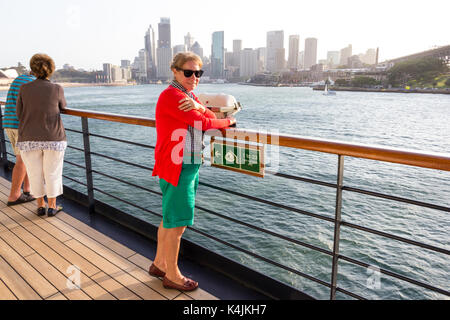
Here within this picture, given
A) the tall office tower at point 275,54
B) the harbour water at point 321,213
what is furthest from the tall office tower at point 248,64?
the harbour water at point 321,213

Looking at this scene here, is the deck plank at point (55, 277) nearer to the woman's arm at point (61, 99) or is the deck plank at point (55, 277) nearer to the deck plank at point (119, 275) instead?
the deck plank at point (119, 275)

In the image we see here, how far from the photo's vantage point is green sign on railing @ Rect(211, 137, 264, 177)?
1557mm

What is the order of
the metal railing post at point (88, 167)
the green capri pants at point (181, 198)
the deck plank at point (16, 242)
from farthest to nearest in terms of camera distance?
1. the metal railing post at point (88, 167)
2. the deck plank at point (16, 242)
3. the green capri pants at point (181, 198)

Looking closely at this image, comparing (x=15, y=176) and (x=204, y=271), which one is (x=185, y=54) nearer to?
(x=204, y=271)

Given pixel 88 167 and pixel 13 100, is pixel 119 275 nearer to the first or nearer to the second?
pixel 88 167

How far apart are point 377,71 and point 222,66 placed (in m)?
43.9

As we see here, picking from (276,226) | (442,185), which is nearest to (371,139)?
(442,185)

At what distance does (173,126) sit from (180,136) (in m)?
0.05

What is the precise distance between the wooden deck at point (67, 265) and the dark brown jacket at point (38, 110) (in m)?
0.68

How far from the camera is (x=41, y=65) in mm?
2311

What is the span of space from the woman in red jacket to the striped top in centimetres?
163

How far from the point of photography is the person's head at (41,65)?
7.50ft

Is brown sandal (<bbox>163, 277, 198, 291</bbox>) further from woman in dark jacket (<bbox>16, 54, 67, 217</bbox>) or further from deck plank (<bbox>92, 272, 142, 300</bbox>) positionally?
woman in dark jacket (<bbox>16, 54, 67, 217</bbox>)
